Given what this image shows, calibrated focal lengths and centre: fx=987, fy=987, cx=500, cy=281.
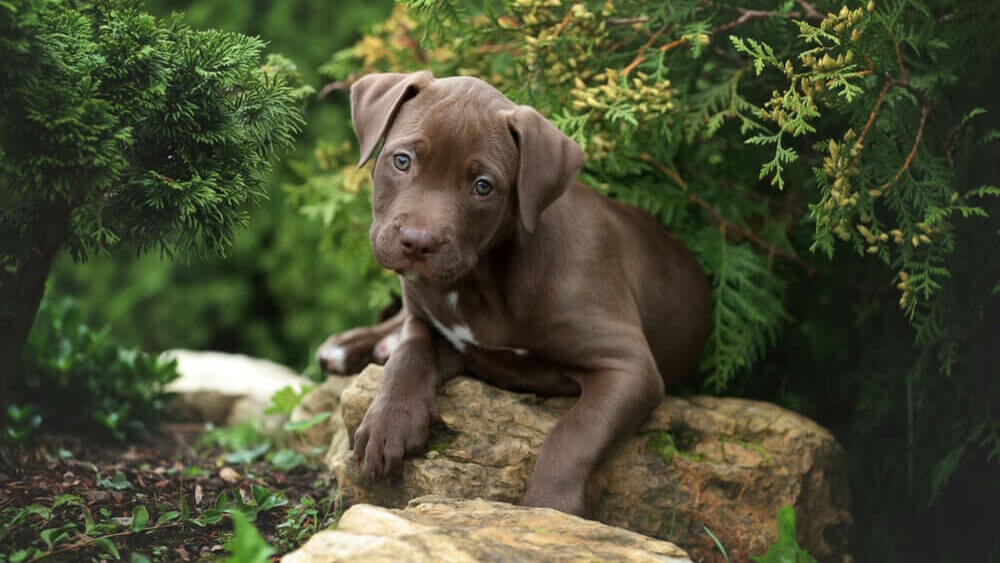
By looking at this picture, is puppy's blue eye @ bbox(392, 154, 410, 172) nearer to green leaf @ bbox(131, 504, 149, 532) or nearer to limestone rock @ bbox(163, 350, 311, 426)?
green leaf @ bbox(131, 504, 149, 532)

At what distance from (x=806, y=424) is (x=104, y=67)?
3172 mm

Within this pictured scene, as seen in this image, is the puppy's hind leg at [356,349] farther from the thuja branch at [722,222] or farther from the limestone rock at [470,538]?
the limestone rock at [470,538]

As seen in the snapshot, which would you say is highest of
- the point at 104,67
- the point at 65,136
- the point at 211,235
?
the point at 104,67

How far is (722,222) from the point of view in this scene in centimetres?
508

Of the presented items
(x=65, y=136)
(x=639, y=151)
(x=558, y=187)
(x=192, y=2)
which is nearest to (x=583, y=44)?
(x=639, y=151)

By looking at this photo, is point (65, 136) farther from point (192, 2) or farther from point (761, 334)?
point (192, 2)

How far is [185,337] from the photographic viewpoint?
8.73 meters

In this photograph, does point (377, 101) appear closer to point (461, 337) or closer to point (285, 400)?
point (461, 337)

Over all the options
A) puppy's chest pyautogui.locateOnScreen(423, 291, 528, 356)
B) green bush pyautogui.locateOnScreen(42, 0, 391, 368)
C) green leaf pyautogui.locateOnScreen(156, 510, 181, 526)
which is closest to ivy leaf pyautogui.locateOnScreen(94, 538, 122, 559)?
green leaf pyautogui.locateOnScreen(156, 510, 181, 526)

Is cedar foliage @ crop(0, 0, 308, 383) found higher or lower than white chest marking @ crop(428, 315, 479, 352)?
higher

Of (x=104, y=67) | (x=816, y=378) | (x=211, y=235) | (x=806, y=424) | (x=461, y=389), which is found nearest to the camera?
(x=104, y=67)

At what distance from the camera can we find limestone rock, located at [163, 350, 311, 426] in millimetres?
6125

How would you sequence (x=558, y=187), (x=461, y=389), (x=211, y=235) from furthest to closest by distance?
1. (x=461, y=389)
2. (x=558, y=187)
3. (x=211, y=235)

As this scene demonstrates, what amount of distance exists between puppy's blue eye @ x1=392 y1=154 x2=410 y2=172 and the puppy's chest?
635mm
